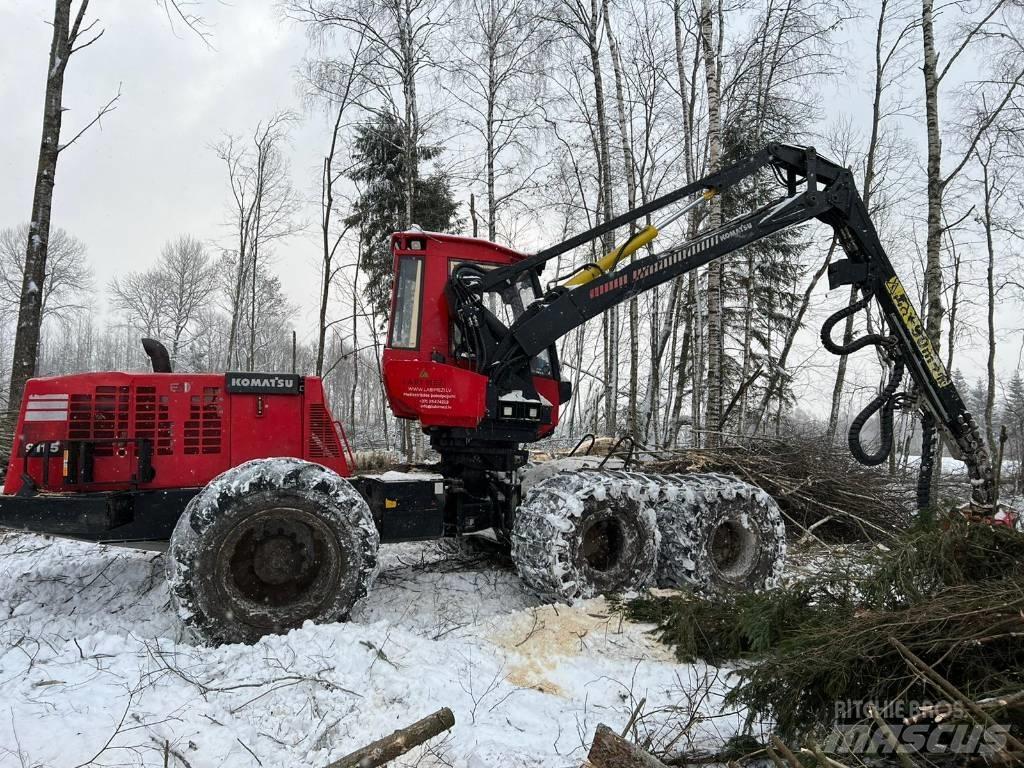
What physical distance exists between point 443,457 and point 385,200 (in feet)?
47.6

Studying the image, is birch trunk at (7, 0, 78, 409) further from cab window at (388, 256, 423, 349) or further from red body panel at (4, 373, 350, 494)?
cab window at (388, 256, 423, 349)

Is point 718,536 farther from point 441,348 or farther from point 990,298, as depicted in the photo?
point 990,298

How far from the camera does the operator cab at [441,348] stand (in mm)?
5883

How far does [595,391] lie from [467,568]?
25771mm

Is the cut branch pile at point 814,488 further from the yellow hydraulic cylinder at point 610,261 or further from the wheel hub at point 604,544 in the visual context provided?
the yellow hydraulic cylinder at point 610,261

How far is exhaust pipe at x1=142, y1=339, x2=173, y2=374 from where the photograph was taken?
555cm

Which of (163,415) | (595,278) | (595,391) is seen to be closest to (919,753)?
(595,278)

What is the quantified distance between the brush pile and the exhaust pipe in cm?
483

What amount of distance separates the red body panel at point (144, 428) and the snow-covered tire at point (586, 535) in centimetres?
209

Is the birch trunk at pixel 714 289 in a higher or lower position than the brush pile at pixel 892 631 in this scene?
higher

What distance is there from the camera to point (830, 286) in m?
7.02

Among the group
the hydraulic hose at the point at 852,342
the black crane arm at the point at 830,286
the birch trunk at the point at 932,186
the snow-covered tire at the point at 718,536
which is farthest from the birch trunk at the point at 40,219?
the birch trunk at the point at 932,186

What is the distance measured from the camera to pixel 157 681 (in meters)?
3.67

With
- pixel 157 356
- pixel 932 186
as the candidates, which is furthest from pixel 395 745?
pixel 932 186
